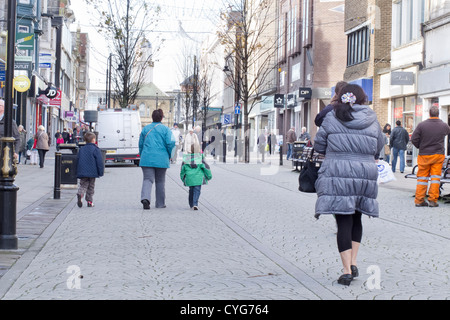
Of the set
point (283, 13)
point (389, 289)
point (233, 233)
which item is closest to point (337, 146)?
point (389, 289)

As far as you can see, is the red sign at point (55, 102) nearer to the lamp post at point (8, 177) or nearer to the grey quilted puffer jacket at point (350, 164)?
the lamp post at point (8, 177)

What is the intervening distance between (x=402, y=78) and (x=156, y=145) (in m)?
20.0

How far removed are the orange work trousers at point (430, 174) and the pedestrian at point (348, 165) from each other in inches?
329

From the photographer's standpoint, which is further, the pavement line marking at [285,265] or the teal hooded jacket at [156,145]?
the teal hooded jacket at [156,145]

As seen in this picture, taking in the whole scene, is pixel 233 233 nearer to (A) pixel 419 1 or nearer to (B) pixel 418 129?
(B) pixel 418 129

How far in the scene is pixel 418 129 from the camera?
14.6 metres

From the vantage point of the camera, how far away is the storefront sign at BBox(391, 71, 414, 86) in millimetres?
31281

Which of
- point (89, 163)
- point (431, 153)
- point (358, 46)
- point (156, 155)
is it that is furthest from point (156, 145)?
point (358, 46)

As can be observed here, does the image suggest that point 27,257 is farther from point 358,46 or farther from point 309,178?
point 358,46

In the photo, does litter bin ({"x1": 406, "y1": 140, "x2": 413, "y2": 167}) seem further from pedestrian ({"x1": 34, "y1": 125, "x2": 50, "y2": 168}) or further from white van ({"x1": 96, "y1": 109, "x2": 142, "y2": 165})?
pedestrian ({"x1": 34, "y1": 125, "x2": 50, "y2": 168})

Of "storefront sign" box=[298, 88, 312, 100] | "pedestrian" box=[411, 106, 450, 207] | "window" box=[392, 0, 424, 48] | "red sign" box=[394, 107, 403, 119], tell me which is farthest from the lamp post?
"storefront sign" box=[298, 88, 312, 100]

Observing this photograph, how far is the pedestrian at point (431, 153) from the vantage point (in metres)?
14.4

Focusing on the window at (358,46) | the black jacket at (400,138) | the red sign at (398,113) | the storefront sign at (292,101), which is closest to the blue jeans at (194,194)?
the black jacket at (400,138)

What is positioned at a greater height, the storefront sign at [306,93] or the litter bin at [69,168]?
the storefront sign at [306,93]
